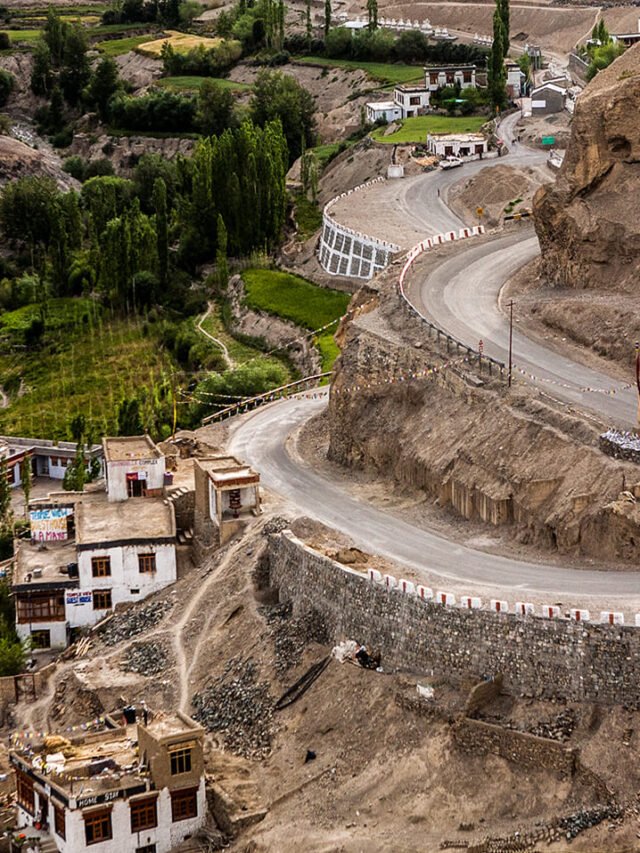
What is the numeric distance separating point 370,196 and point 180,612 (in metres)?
53.7

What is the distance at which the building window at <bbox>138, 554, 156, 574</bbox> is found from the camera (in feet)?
213

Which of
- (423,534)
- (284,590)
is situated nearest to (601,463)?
(423,534)

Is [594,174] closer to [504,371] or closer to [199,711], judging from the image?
[504,371]

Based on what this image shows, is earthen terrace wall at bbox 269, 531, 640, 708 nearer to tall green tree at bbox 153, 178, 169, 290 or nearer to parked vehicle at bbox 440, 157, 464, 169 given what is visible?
tall green tree at bbox 153, 178, 169, 290

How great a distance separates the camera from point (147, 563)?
65.1 m

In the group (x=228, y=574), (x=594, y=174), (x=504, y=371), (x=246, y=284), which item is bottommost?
(x=246, y=284)

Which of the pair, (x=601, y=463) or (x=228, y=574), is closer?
(x=601, y=463)

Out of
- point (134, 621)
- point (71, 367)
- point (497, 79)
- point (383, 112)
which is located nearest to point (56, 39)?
point (383, 112)

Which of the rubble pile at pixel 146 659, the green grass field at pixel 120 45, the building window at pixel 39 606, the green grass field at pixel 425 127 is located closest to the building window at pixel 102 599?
the building window at pixel 39 606

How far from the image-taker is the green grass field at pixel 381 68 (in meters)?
147

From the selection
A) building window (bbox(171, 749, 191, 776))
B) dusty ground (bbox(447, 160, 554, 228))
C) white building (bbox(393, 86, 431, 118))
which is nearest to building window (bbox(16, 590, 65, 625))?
building window (bbox(171, 749, 191, 776))

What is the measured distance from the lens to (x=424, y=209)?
348 ft

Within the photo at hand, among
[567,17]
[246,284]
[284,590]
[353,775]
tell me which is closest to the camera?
[353,775]

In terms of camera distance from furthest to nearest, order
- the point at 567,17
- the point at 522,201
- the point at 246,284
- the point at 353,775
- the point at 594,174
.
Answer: the point at 567,17 < the point at 246,284 < the point at 522,201 < the point at 594,174 < the point at 353,775
